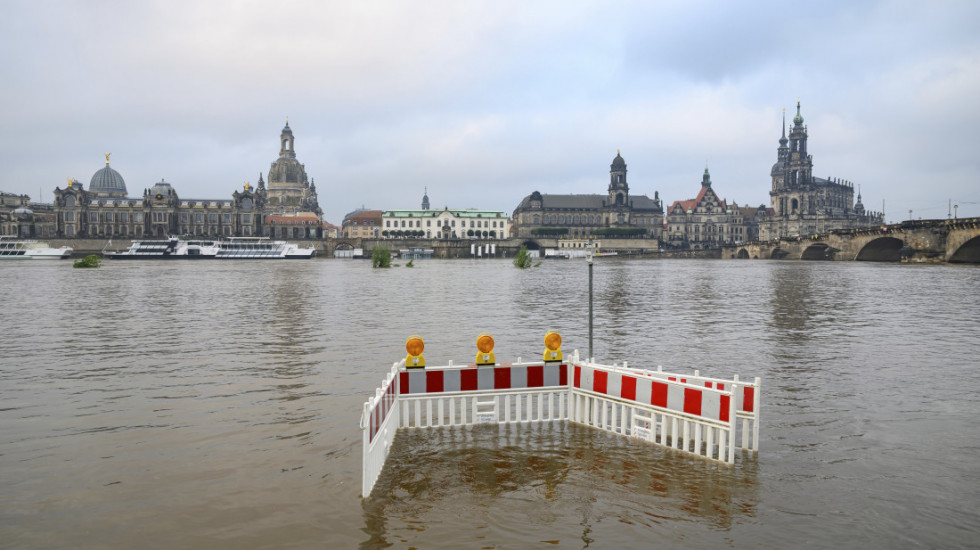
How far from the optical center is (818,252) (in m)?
119

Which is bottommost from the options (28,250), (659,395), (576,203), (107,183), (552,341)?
(659,395)

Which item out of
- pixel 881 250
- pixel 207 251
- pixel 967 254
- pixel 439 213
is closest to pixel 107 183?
pixel 207 251

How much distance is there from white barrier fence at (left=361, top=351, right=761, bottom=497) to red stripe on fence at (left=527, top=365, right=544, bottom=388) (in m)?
0.01

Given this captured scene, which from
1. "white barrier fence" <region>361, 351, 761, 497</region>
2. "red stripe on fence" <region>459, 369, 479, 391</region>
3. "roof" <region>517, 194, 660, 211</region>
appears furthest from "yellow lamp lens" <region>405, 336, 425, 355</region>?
"roof" <region>517, 194, 660, 211</region>

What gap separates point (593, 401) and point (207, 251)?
140505mm

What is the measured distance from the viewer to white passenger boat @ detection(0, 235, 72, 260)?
12294 centimetres

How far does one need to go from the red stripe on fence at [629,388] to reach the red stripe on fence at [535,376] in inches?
47.1

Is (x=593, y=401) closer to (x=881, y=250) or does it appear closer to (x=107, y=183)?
(x=881, y=250)

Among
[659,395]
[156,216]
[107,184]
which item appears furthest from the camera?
[107,184]

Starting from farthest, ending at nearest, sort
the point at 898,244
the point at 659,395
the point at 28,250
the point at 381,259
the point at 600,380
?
the point at 28,250 → the point at 898,244 → the point at 381,259 → the point at 600,380 → the point at 659,395

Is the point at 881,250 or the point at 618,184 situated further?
the point at 618,184

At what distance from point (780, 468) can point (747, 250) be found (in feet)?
493

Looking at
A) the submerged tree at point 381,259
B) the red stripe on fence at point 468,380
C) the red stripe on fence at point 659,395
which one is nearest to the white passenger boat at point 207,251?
the submerged tree at point 381,259

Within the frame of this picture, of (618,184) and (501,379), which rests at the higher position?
(618,184)
